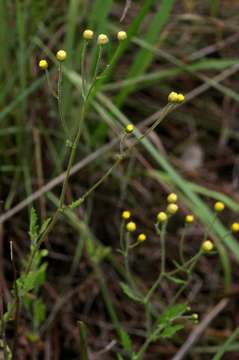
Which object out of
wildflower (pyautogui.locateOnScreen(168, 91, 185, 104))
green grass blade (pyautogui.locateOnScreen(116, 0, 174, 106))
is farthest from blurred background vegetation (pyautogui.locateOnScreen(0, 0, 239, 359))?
wildflower (pyautogui.locateOnScreen(168, 91, 185, 104))

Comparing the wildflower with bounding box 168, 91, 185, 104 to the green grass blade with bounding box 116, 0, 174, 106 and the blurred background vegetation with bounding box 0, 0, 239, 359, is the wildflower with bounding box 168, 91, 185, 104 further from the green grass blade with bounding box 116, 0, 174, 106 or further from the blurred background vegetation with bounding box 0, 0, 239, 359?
the green grass blade with bounding box 116, 0, 174, 106

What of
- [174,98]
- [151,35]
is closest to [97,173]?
[151,35]

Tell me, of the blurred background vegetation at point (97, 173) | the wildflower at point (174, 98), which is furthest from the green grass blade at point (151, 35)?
the wildflower at point (174, 98)

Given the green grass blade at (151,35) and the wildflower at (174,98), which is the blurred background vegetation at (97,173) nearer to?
the green grass blade at (151,35)

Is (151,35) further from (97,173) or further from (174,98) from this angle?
(174,98)

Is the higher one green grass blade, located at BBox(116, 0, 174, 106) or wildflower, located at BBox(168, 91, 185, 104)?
wildflower, located at BBox(168, 91, 185, 104)

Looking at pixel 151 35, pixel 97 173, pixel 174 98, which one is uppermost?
pixel 174 98

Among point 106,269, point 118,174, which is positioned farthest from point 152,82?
point 106,269

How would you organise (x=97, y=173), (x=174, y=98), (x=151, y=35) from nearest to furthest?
(x=174, y=98), (x=151, y=35), (x=97, y=173)

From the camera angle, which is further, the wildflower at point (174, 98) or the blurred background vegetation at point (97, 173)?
the blurred background vegetation at point (97, 173)
